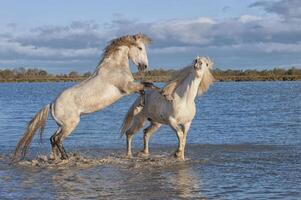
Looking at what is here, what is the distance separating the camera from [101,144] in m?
14.6

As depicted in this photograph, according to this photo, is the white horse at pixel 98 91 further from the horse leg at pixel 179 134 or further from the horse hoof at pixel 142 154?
the horse hoof at pixel 142 154

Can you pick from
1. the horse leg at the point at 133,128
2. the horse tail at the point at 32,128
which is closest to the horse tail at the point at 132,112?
the horse leg at the point at 133,128

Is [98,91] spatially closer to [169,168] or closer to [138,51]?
[138,51]

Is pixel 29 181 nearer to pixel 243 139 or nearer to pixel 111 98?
pixel 111 98

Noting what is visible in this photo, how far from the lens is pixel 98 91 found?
1095 centimetres

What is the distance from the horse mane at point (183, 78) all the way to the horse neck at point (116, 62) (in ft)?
2.79

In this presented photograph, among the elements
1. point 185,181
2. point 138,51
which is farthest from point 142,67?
point 185,181

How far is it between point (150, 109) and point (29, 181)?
3324 mm

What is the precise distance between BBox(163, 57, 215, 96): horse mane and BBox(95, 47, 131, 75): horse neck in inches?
33.4

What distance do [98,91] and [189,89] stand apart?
1719 mm

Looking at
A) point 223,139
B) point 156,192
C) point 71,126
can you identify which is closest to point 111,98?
point 71,126

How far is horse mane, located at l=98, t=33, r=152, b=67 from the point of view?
11.3 m

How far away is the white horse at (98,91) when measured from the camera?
431 inches

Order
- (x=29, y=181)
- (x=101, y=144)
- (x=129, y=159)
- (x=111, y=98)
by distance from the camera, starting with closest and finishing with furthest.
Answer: (x=29, y=181), (x=111, y=98), (x=129, y=159), (x=101, y=144)
